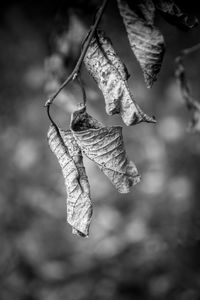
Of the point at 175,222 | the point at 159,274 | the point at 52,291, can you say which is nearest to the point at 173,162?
the point at 175,222

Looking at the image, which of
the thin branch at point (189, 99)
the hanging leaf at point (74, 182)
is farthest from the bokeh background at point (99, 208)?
the hanging leaf at point (74, 182)

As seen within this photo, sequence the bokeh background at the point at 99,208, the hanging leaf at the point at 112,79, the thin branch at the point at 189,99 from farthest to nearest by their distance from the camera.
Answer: the bokeh background at the point at 99,208 < the thin branch at the point at 189,99 < the hanging leaf at the point at 112,79

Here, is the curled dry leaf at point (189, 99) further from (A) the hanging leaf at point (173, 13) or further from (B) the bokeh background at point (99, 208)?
(B) the bokeh background at point (99, 208)

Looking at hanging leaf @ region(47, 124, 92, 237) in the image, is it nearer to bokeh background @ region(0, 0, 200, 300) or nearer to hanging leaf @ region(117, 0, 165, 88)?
hanging leaf @ region(117, 0, 165, 88)

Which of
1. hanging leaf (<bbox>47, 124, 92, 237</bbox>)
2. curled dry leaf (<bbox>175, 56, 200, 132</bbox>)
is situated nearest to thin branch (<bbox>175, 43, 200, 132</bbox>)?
curled dry leaf (<bbox>175, 56, 200, 132</bbox>)

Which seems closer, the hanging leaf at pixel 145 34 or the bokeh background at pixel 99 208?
the hanging leaf at pixel 145 34

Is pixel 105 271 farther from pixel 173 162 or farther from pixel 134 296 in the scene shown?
pixel 173 162
